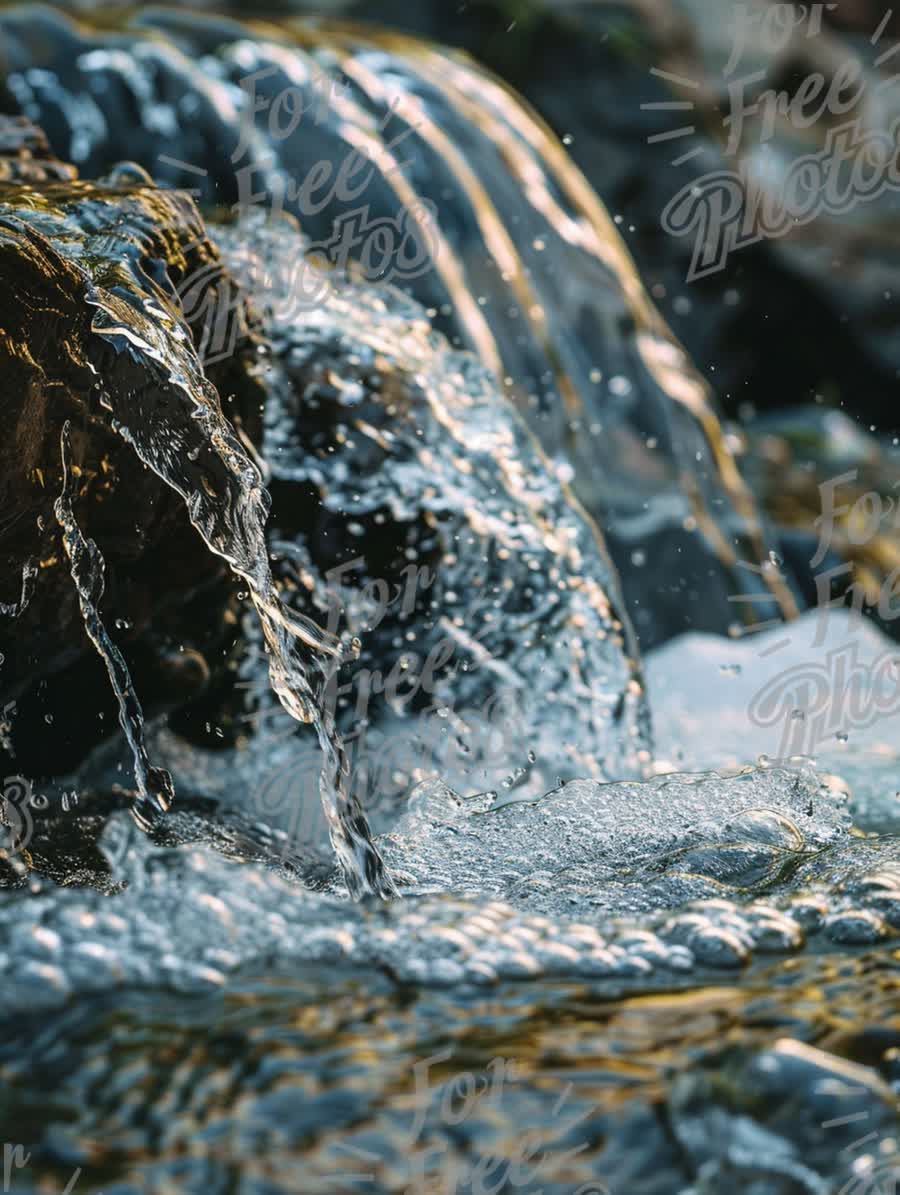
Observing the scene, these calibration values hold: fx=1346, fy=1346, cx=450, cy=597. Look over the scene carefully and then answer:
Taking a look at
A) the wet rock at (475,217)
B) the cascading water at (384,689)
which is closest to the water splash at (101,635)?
the cascading water at (384,689)

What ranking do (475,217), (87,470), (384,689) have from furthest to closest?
(475,217)
(384,689)
(87,470)

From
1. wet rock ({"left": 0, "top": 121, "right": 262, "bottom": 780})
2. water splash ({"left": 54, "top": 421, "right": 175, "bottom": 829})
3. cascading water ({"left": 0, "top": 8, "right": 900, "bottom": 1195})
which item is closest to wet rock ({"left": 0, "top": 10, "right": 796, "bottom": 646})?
cascading water ({"left": 0, "top": 8, "right": 900, "bottom": 1195})

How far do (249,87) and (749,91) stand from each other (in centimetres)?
296

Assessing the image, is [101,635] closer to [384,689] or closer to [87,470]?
[87,470]

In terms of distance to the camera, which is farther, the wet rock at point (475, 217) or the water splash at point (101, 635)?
the wet rock at point (475, 217)

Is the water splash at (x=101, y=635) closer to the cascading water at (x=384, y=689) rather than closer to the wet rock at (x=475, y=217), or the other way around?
the cascading water at (x=384, y=689)

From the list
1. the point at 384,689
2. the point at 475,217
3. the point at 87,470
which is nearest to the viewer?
the point at 87,470

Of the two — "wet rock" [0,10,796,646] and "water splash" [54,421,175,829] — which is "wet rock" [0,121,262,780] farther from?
"wet rock" [0,10,796,646]

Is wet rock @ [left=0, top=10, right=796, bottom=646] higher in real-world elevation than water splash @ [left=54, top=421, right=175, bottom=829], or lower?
higher

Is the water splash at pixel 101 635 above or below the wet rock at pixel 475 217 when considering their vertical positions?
below

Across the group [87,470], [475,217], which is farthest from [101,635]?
[475,217]

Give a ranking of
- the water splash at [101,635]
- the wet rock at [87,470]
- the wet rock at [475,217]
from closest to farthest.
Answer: the wet rock at [87,470]
the water splash at [101,635]
the wet rock at [475,217]

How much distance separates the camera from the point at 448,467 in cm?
229

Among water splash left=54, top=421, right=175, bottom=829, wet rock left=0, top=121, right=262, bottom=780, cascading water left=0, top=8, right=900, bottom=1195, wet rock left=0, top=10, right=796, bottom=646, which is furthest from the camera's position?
wet rock left=0, top=10, right=796, bottom=646
